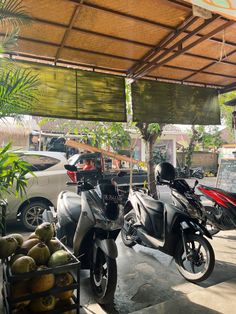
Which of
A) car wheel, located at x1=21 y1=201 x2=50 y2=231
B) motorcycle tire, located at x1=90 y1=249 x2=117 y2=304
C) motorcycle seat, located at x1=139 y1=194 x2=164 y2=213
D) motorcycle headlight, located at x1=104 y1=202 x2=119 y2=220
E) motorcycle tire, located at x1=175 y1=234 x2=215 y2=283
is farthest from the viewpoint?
car wheel, located at x1=21 y1=201 x2=50 y2=231

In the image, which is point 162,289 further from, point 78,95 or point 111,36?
point 111,36

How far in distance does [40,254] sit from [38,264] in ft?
0.25

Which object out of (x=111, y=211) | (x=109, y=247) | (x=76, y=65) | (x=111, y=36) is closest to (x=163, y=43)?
(x=111, y=36)

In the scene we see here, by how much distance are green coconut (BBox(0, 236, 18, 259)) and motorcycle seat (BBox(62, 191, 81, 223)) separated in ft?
3.76

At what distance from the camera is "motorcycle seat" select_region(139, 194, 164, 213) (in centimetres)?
363

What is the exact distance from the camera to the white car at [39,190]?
17.0ft

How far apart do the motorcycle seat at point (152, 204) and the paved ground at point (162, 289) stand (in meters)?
0.80

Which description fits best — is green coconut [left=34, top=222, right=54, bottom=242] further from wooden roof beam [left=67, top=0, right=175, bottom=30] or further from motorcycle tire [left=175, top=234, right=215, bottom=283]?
wooden roof beam [left=67, top=0, right=175, bottom=30]

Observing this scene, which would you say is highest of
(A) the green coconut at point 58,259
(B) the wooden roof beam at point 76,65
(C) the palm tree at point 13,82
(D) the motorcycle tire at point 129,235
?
(B) the wooden roof beam at point 76,65

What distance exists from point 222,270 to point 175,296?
102 cm

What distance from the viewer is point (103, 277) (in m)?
2.75

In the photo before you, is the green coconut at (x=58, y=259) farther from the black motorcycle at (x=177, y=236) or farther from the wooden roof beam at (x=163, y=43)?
the wooden roof beam at (x=163, y=43)

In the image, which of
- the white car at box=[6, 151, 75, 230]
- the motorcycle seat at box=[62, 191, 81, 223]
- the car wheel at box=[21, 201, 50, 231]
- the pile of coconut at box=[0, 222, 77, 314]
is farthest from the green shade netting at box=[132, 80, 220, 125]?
the pile of coconut at box=[0, 222, 77, 314]

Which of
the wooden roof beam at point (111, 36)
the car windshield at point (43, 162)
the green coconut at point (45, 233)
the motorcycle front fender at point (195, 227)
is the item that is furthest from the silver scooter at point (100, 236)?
the car windshield at point (43, 162)
